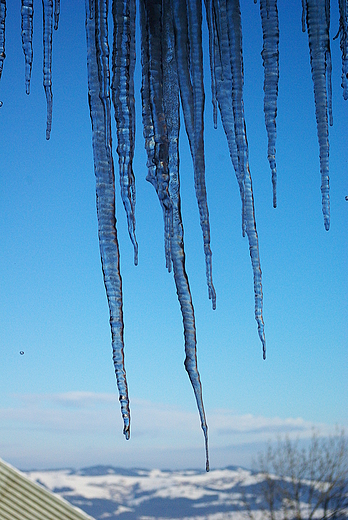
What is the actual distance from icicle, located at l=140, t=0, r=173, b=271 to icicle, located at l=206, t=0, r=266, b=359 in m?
0.12

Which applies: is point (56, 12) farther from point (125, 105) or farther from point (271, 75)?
point (271, 75)

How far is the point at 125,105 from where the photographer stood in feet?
2.98

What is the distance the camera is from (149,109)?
37.3 inches

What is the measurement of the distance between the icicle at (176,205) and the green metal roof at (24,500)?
1.00 metres

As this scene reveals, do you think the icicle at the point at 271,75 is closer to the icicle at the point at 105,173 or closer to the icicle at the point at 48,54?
the icicle at the point at 105,173

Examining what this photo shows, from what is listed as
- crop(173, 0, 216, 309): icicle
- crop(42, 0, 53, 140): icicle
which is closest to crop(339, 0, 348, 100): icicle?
crop(173, 0, 216, 309): icicle

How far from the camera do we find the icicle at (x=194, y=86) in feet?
3.07

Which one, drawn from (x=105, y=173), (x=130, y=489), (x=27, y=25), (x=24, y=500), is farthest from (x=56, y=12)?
(x=130, y=489)

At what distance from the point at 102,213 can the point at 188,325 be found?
0.76 feet

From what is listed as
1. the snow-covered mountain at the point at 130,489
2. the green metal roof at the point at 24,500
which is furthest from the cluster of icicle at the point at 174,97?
the snow-covered mountain at the point at 130,489

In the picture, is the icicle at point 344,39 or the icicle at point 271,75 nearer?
the icicle at point 271,75

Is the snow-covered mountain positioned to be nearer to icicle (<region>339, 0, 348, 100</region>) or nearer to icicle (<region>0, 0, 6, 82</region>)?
icicle (<region>339, 0, 348, 100</region>)

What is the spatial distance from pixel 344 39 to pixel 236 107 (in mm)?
374

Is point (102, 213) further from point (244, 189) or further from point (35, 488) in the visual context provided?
point (35, 488)
